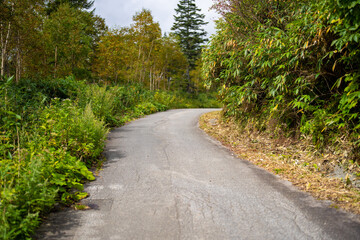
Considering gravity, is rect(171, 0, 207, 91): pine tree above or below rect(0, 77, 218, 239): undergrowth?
above

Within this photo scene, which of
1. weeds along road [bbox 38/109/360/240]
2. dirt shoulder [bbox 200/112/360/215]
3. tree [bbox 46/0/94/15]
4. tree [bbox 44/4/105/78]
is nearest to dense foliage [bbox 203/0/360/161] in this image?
dirt shoulder [bbox 200/112/360/215]

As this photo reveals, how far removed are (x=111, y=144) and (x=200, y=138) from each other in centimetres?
284

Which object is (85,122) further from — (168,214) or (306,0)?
(306,0)

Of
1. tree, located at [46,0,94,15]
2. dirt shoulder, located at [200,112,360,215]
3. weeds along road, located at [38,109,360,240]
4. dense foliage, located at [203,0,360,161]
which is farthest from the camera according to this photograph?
tree, located at [46,0,94,15]

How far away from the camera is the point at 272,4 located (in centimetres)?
705

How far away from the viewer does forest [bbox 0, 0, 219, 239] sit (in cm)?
307

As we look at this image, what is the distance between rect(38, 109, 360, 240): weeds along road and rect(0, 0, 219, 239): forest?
373 mm

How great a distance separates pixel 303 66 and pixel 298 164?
7.14 feet

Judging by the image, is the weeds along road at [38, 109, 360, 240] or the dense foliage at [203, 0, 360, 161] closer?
the weeds along road at [38, 109, 360, 240]

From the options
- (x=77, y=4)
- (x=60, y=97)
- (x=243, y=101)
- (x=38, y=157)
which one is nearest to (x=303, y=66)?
(x=243, y=101)

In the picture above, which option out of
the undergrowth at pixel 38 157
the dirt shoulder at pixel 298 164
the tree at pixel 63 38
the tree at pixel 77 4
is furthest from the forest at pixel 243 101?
the tree at pixel 77 4

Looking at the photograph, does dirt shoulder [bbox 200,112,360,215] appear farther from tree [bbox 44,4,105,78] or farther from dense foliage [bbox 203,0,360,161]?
tree [bbox 44,4,105,78]

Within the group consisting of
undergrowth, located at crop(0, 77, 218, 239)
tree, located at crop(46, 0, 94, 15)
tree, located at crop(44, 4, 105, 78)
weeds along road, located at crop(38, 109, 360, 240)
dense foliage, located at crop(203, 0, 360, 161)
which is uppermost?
tree, located at crop(46, 0, 94, 15)

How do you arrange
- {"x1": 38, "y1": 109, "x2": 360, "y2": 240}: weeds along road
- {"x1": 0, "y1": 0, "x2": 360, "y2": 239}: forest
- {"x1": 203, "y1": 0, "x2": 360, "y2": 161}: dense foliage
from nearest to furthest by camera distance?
{"x1": 38, "y1": 109, "x2": 360, "y2": 240}: weeds along road, {"x1": 0, "y1": 0, "x2": 360, "y2": 239}: forest, {"x1": 203, "y1": 0, "x2": 360, "y2": 161}: dense foliage
